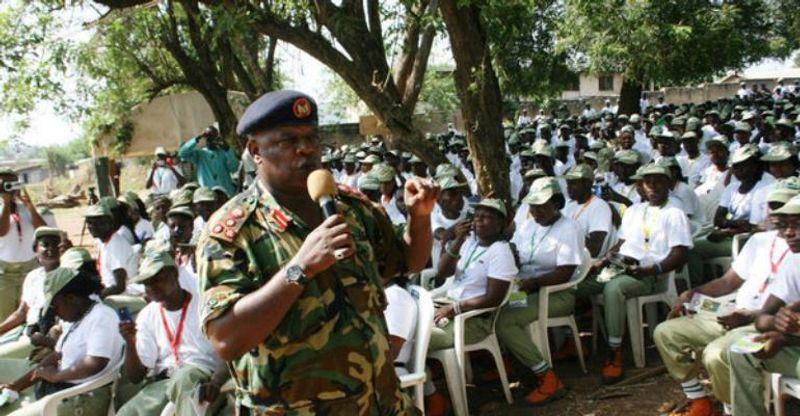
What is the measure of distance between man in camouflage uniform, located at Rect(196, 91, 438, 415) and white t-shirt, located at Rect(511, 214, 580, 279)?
10.0ft

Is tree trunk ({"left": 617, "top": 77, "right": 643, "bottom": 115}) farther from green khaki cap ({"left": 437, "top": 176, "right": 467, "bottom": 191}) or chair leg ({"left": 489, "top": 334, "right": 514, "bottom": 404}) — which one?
chair leg ({"left": 489, "top": 334, "right": 514, "bottom": 404})

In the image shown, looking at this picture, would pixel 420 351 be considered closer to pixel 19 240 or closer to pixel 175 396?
pixel 175 396

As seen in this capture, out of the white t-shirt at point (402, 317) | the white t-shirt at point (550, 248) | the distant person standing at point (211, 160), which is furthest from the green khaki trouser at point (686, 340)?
the distant person standing at point (211, 160)

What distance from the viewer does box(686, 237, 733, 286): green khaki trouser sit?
230 inches

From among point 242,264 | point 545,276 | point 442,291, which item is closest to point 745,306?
point 545,276

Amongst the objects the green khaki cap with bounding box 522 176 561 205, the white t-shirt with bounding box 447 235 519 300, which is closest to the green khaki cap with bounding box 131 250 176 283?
the white t-shirt with bounding box 447 235 519 300

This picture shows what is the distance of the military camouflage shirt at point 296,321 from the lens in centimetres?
165

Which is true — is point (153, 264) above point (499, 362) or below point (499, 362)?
above

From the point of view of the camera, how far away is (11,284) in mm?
6113

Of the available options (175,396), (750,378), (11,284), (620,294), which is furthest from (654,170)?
(11,284)

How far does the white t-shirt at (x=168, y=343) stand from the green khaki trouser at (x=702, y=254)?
4036 millimetres

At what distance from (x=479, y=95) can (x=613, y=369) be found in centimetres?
239

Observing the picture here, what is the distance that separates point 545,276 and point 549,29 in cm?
1097

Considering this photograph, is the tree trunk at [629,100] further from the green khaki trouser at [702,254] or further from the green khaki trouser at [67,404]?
the green khaki trouser at [67,404]
